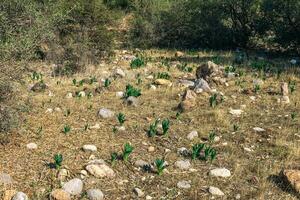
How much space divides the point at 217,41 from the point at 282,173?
Result: 1534 cm

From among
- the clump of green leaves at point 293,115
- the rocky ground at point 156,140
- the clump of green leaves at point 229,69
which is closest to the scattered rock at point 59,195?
the rocky ground at point 156,140

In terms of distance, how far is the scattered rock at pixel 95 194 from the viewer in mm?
6884

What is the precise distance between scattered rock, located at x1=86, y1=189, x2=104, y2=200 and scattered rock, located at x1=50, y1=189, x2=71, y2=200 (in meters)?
0.31

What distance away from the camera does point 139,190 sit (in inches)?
281

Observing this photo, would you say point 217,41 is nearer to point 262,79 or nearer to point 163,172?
point 262,79

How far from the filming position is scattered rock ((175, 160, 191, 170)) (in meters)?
7.94

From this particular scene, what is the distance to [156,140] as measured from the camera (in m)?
9.01

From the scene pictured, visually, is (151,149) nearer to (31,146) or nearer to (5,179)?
(31,146)

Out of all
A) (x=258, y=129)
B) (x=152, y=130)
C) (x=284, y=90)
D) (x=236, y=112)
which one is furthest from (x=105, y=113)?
(x=284, y=90)

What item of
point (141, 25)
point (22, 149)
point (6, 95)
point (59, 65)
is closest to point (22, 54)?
point (6, 95)

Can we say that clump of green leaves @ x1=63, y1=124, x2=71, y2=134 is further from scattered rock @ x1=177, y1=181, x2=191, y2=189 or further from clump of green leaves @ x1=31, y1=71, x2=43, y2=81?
clump of green leaves @ x1=31, y1=71, x2=43, y2=81

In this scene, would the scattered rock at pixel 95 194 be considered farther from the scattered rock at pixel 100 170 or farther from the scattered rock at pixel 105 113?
the scattered rock at pixel 105 113

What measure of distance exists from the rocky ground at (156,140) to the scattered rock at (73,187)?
0.02 metres

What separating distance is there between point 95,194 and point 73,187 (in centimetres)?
36
